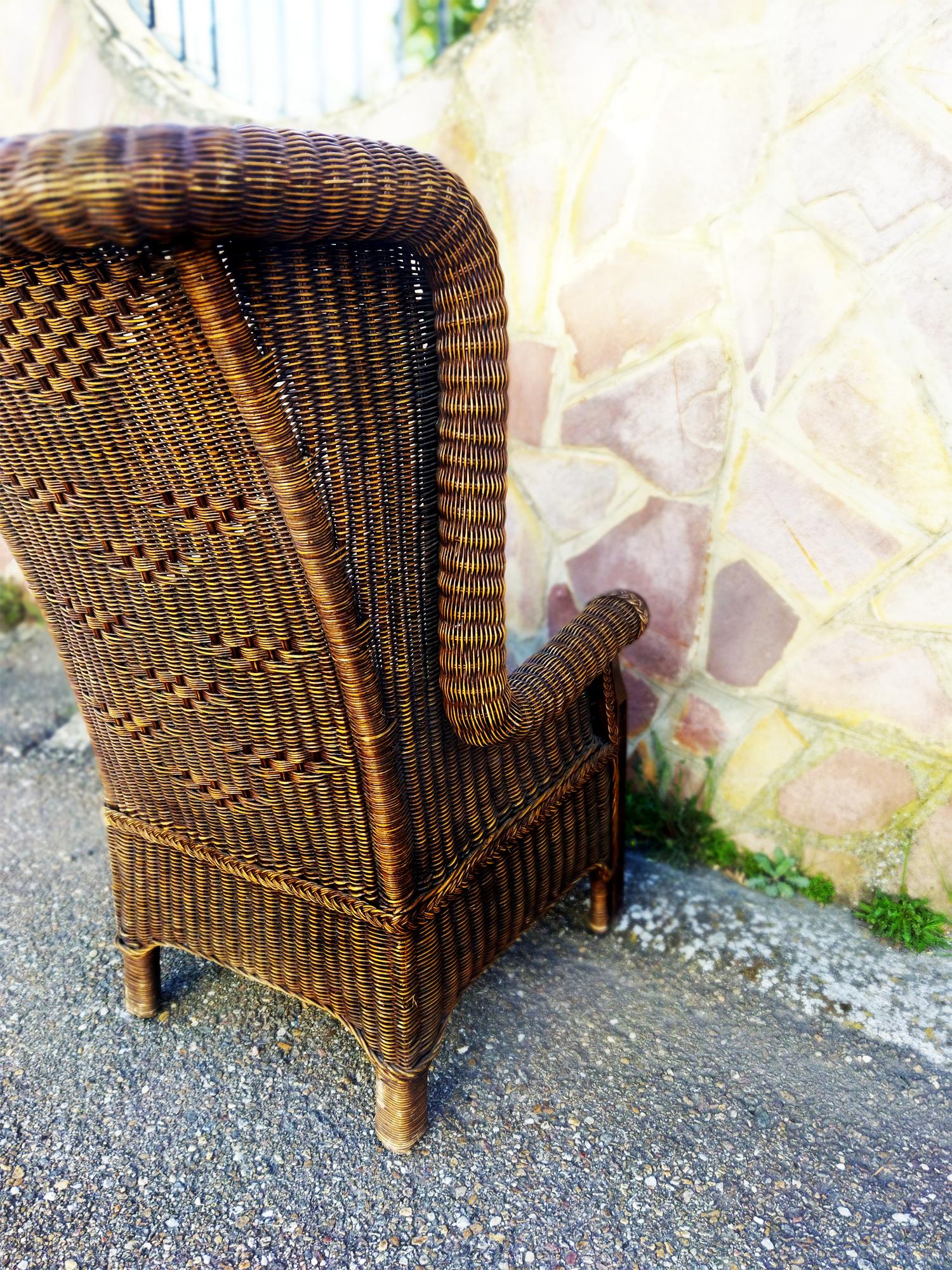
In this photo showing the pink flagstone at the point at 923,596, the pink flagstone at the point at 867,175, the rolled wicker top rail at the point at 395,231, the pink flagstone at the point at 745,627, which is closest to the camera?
the rolled wicker top rail at the point at 395,231

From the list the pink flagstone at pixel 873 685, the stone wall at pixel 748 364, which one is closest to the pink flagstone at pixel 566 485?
the stone wall at pixel 748 364

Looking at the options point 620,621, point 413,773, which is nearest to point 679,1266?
point 413,773

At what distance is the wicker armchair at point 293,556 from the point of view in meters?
0.88

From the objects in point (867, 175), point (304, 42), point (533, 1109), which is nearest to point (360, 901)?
point (533, 1109)

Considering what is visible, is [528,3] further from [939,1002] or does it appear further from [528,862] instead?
[939,1002]

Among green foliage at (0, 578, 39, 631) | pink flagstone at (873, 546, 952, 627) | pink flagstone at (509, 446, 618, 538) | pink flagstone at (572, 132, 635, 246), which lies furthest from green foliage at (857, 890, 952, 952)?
green foliage at (0, 578, 39, 631)

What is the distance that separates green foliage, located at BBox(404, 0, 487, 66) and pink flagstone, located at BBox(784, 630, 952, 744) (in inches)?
63.0

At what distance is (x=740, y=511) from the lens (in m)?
1.97

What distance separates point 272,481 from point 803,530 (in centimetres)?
125

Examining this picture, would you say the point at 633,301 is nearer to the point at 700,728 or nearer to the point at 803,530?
the point at 803,530

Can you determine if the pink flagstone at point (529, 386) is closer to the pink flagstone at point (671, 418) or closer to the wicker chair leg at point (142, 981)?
the pink flagstone at point (671, 418)

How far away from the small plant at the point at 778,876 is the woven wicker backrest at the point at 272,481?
0.90 m

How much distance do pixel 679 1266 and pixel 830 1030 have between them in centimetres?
57

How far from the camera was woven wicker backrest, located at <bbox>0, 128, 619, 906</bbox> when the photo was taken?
86 cm
